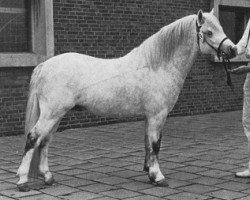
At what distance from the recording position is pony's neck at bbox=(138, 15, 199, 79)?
18.3ft

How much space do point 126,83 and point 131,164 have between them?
1592 millimetres

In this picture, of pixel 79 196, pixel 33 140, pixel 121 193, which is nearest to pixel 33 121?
pixel 33 140

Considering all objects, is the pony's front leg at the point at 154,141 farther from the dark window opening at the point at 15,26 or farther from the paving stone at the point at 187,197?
the dark window opening at the point at 15,26

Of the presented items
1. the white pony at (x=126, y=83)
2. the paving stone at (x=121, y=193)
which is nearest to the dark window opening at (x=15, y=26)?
the white pony at (x=126, y=83)

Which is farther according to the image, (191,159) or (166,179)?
(191,159)

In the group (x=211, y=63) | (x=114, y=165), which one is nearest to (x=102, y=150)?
(x=114, y=165)

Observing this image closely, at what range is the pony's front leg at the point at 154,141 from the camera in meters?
5.55

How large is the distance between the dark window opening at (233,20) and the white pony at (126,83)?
8.20 metres

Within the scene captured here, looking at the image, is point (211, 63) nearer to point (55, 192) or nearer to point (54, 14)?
point (54, 14)

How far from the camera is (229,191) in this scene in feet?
17.3

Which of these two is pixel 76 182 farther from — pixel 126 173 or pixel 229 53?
pixel 229 53

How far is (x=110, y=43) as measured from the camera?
35.1 feet

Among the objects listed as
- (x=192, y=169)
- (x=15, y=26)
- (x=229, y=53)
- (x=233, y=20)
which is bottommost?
(x=192, y=169)

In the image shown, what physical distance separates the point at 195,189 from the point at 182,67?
4.66 feet
